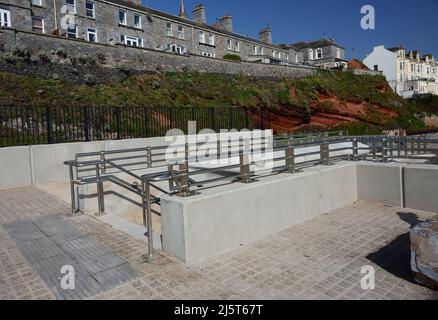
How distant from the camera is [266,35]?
5194cm

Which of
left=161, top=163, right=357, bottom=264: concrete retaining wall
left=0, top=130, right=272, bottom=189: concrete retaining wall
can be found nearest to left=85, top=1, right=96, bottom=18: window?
left=0, top=130, right=272, bottom=189: concrete retaining wall

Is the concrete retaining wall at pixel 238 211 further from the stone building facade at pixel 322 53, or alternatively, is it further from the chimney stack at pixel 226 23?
the stone building facade at pixel 322 53

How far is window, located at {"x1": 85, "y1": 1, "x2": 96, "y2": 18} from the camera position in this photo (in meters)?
29.4

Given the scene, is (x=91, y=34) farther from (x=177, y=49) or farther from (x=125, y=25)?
(x=177, y=49)

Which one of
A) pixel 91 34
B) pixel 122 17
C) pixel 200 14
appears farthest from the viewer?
pixel 200 14

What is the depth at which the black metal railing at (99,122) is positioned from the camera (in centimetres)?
1085

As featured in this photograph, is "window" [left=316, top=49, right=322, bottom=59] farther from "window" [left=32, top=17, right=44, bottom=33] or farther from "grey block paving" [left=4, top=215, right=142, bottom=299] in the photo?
"grey block paving" [left=4, top=215, right=142, bottom=299]

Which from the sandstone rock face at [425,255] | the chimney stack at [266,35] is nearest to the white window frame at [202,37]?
the chimney stack at [266,35]

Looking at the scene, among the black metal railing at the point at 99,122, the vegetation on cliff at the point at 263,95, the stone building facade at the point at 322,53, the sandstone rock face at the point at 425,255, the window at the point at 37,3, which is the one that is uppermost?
the stone building facade at the point at 322,53

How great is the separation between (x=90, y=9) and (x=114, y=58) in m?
10.8

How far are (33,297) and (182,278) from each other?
1.55 m

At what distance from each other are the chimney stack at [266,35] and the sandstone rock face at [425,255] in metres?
52.3

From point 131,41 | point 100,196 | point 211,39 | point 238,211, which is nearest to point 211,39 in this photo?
point 211,39

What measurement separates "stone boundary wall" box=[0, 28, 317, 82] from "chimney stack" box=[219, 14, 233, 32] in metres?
17.6
